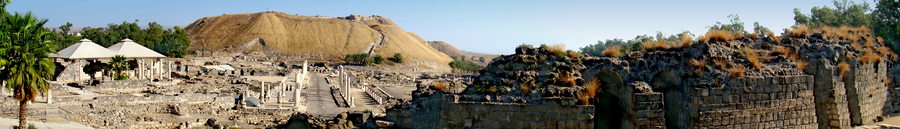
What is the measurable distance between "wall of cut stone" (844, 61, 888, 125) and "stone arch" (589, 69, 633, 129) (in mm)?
7182

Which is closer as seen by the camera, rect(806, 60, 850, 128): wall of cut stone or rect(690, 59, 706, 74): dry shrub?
rect(690, 59, 706, 74): dry shrub

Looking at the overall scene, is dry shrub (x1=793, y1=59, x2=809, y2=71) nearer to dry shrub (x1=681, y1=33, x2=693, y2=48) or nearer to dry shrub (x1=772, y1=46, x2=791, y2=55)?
dry shrub (x1=772, y1=46, x2=791, y2=55)

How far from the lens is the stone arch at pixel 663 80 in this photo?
11.3m

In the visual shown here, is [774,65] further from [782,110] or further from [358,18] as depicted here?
[358,18]

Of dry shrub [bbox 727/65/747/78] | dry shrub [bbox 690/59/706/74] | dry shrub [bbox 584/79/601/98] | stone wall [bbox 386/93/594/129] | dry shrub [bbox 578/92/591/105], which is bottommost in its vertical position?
stone wall [bbox 386/93/594/129]

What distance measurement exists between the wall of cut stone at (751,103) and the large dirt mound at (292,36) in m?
91.3

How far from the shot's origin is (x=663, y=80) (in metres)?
11.9

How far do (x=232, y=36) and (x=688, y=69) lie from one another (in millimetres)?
112162

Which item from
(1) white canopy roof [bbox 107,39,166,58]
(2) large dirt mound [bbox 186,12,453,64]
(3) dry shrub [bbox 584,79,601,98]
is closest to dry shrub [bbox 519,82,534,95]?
(3) dry shrub [bbox 584,79,601,98]

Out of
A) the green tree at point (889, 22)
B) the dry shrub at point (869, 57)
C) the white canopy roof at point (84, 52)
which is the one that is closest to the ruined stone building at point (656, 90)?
the dry shrub at point (869, 57)


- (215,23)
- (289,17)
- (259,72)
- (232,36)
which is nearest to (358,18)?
(289,17)

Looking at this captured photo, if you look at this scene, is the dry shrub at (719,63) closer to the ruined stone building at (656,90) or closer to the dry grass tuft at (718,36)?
the ruined stone building at (656,90)

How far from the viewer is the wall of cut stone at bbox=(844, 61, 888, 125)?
1395 centimetres

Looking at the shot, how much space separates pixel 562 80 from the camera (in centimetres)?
1038
